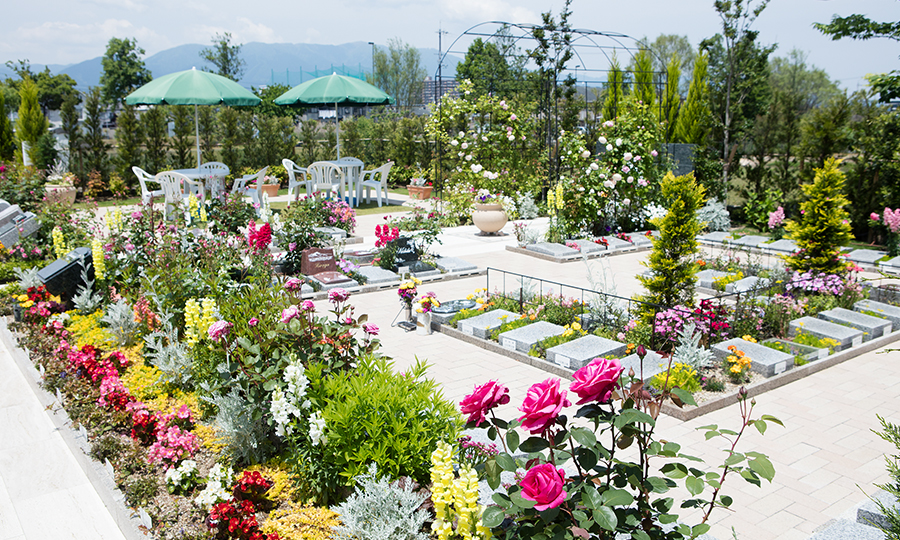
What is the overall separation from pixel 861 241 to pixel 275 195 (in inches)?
555

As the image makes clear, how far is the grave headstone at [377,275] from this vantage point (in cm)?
875

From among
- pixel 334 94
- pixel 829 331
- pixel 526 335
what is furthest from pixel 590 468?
pixel 334 94

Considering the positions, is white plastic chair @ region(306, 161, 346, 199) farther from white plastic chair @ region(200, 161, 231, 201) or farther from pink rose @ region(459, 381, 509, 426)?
pink rose @ region(459, 381, 509, 426)

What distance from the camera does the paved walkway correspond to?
3582 mm

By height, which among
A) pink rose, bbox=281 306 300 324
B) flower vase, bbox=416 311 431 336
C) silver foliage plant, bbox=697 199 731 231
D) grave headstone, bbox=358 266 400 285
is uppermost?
pink rose, bbox=281 306 300 324

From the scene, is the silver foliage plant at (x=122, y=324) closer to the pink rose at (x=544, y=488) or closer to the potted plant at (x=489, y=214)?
the pink rose at (x=544, y=488)

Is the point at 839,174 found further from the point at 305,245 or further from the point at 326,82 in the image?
the point at 326,82

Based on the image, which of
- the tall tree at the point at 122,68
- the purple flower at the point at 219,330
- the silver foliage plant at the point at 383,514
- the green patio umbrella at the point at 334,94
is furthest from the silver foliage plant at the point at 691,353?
the tall tree at the point at 122,68

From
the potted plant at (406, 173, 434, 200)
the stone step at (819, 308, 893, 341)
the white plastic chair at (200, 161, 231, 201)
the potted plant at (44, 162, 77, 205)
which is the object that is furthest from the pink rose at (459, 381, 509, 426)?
the potted plant at (44, 162, 77, 205)

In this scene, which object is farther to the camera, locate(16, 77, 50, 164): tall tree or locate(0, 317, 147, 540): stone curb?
locate(16, 77, 50, 164): tall tree

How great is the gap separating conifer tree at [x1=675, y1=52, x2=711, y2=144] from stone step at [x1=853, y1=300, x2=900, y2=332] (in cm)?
744

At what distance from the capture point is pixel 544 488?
6.01ft

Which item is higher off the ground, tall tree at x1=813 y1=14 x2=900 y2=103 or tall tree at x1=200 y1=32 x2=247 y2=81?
tall tree at x1=200 y1=32 x2=247 y2=81

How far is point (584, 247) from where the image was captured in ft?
35.5
